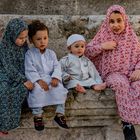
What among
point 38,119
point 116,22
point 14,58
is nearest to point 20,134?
point 38,119

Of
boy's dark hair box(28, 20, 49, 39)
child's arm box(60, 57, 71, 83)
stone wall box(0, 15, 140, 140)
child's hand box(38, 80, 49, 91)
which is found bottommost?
stone wall box(0, 15, 140, 140)

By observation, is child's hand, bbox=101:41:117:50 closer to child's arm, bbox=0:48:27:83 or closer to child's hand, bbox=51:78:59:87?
child's hand, bbox=51:78:59:87

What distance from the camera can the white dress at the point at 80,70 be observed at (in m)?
4.03

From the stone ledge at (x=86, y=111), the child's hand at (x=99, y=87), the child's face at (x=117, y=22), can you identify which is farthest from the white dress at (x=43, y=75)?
the child's face at (x=117, y=22)

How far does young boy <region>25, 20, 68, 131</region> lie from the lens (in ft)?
12.2

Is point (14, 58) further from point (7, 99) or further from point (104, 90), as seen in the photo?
point (104, 90)

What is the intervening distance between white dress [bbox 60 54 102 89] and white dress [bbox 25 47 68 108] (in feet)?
0.46

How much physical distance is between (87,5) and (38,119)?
160 centimetres

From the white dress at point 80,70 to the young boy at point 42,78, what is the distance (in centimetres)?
15

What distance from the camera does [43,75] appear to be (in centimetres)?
389

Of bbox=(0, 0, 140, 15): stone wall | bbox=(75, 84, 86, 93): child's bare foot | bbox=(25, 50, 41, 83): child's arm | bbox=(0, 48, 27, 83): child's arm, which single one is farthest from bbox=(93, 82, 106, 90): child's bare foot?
bbox=(0, 0, 140, 15): stone wall

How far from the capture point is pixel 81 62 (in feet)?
13.4

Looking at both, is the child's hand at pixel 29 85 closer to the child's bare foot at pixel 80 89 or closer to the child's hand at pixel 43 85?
the child's hand at pixel 43 85

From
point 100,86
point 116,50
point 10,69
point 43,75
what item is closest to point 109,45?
point 116,50
